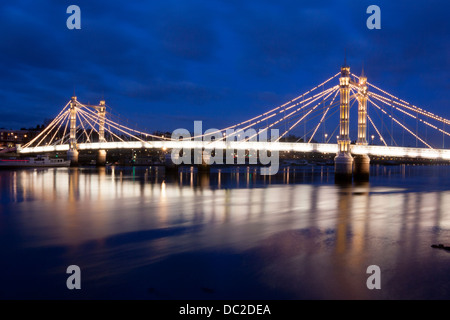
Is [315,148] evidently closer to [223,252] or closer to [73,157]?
[223,252]

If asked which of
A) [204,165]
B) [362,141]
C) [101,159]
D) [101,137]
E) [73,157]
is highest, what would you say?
[101,137]

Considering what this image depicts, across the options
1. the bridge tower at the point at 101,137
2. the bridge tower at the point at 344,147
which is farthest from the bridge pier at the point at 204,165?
the bridge tower at the point at 101,137

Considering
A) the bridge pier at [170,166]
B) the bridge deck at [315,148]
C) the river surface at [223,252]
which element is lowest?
the river surface at [223,252]

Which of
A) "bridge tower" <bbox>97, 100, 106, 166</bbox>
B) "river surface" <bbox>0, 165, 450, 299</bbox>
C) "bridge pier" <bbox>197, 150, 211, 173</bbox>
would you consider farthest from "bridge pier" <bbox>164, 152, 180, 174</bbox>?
"river surface" <bbox>0, 165, 450, 299</bbox>

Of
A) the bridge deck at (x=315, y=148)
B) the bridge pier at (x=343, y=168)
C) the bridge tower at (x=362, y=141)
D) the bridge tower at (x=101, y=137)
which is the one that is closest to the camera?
the bridge deck at (x=315, y=148)

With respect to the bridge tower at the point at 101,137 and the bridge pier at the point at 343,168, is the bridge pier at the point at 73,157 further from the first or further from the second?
the bridge pier at the point at 343,168

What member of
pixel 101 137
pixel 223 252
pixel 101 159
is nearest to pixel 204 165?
pixel 101 159

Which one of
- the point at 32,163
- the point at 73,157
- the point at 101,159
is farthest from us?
the point at 101,159

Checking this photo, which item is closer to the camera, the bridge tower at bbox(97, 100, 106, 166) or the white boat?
the white boat

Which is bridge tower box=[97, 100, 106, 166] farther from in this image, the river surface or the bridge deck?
the river surface

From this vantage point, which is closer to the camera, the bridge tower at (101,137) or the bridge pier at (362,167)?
the bridge pier at (362,167)

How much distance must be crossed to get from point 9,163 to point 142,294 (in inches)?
2986

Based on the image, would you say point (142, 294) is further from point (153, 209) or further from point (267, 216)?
point (153, 209)
